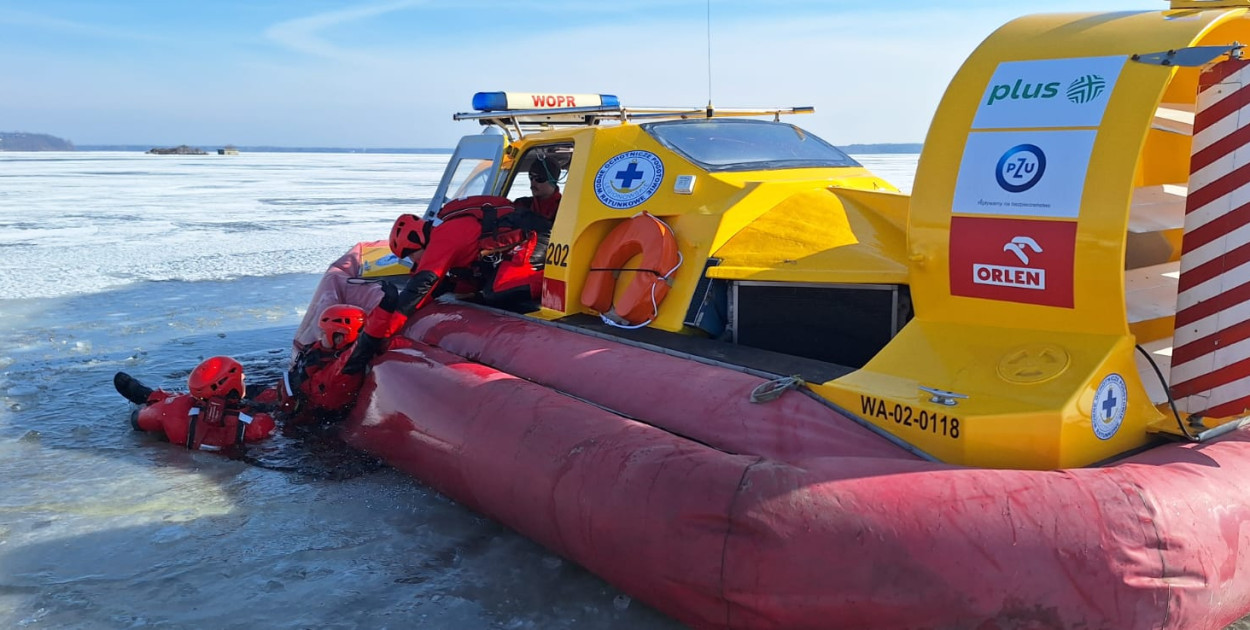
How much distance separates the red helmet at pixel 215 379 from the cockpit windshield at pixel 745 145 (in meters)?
2.52

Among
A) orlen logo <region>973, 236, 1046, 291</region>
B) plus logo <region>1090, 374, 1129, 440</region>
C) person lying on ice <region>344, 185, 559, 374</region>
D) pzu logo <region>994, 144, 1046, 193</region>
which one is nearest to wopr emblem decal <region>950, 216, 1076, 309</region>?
orlen logo <region>973, 236, 1046, 291</region>

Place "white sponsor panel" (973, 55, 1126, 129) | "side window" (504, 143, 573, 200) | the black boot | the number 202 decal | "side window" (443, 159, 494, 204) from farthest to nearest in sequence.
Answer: "side window" (443, 159, 494, 204) → "side window" (504, 143, 573, 200) → the black boot → the number 202 decal → "white sponsor panel" (973, 55, 1126, 129)

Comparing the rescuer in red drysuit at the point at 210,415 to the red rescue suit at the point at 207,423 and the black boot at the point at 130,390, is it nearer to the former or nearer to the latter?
the red rescue suit at the point at 207,423

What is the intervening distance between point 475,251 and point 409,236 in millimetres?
357

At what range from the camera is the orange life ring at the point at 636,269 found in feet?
13.7

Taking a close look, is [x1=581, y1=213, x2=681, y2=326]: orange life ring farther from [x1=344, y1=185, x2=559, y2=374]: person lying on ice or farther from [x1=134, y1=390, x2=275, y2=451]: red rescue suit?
[x1=134, y1=390, x2=275, y2=451]: red rescue suit

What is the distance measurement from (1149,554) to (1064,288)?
2.50ft

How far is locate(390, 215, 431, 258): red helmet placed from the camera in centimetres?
514

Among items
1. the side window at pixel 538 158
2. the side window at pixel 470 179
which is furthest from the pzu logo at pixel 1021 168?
the side window at pixel 470 179

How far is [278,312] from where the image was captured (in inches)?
333

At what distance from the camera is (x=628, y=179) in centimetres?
455

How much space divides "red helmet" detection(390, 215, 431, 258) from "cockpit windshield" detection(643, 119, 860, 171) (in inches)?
53.5

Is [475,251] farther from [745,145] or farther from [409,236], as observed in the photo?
[745,145]

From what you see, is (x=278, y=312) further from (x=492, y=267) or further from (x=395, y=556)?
(x=395, y=556)
